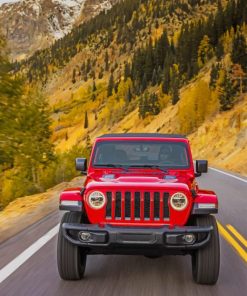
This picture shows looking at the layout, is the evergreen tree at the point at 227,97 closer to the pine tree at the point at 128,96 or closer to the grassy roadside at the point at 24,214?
the grassy roadside at the point at 24,214

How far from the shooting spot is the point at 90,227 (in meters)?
5.35

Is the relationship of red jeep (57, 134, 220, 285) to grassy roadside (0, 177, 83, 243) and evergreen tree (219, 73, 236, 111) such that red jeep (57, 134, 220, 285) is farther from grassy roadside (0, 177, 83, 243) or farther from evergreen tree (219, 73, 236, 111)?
evergreen tree (219, 73, 236, 111)

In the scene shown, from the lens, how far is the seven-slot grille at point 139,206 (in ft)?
17.9

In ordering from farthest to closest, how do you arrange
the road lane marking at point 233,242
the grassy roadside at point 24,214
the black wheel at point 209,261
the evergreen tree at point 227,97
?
the evergreen tree at point 227,97 → the grassy roadside at point 24,214 → the road lane marking at point 233,242 → the black wheel at point 209,261

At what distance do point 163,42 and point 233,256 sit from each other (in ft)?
445

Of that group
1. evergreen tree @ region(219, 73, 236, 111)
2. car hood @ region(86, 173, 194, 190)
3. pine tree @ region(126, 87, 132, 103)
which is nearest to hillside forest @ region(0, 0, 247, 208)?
evergreen tree @ region(219, 73, 236, 111)

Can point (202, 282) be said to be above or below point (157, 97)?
below

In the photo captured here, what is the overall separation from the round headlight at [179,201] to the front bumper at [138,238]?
286 millimetres

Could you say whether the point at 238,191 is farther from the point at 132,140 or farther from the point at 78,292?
the point at 78,292

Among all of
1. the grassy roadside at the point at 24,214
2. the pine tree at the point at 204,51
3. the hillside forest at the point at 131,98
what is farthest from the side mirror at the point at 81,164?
the pine tree at the point at 204,51

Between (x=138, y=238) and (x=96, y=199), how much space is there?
748 mm

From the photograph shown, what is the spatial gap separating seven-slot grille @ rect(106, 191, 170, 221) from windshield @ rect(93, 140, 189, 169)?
1.51 m

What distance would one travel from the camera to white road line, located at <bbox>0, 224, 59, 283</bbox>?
602 cm

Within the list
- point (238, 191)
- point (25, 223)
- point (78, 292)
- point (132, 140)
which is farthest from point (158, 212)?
point (238, 191)
